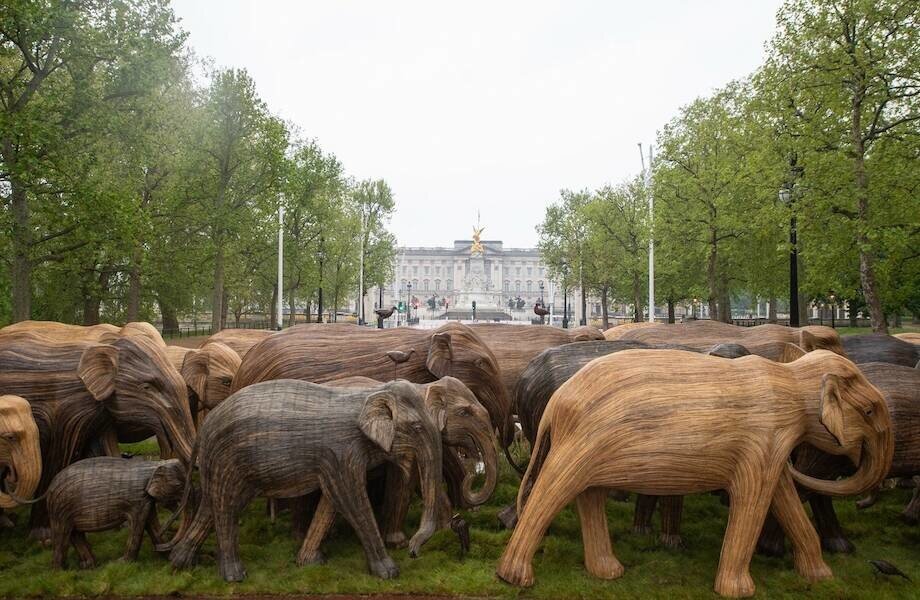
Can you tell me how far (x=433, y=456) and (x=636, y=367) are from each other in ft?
6.24

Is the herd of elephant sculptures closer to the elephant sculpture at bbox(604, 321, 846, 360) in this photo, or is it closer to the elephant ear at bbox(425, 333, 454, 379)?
the elephant ear at bbox(425, 333, 454, 379)

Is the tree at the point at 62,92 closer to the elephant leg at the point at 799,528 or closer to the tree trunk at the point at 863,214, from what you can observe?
the elephant leg at the point at 799,528

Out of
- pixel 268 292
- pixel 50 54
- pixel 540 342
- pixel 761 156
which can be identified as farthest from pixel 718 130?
pixel 268 292

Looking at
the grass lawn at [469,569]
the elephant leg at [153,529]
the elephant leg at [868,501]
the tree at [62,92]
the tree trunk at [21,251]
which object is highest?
the tree at [62,92]

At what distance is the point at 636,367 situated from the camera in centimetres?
477

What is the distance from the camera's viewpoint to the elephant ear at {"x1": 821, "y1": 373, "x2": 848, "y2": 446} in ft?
15.1

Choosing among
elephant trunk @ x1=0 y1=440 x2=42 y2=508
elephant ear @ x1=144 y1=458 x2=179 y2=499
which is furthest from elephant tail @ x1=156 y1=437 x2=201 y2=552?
elephant trunk @ x1=0 y1=440 x2=42 y2=508

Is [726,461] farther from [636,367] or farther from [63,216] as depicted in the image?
[63,216]

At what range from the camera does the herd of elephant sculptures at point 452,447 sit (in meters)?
4.58

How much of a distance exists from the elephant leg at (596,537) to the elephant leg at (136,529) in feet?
12.7

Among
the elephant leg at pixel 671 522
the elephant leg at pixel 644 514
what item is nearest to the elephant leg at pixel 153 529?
the elephant leg at pixel 644 514

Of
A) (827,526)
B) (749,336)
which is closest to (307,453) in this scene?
(827,526)

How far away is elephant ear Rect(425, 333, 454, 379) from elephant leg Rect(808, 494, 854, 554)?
3.87m

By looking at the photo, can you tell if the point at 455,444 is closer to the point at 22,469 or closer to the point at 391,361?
the point at 391,361
